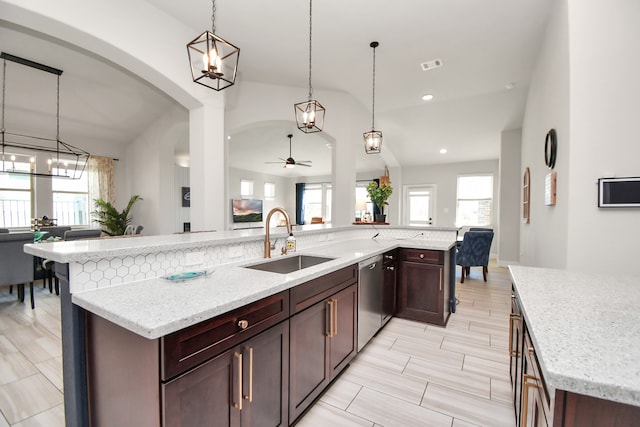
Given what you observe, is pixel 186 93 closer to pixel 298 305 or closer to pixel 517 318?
pixel 298 305

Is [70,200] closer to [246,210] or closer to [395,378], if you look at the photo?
[246,210]

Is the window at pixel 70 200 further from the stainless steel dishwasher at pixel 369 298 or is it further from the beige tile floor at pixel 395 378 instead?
the stainless steel dishwasher at pixel 369 298

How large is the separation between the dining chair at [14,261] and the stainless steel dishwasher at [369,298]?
13.7 ft

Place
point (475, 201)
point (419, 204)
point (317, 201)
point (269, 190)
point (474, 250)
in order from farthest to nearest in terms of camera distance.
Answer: point (317, 201) → point (269, 190) → point (419, 204) → point (475, 201) → point (474, 250)

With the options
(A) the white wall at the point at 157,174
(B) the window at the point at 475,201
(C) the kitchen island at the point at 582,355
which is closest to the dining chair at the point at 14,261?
(A) the white wall at the point at 157,174

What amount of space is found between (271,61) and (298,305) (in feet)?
10.7

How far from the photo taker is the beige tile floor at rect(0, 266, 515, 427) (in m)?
A: 1.70

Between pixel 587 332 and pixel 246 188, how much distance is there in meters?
9.07

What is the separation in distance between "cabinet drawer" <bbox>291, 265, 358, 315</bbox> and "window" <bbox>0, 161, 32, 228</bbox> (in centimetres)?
654

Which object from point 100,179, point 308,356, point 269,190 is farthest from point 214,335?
point 269,190

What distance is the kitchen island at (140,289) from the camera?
1003mm

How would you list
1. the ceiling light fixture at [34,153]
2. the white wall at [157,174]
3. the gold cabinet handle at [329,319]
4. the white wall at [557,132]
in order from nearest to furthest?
the gold cabinet handle at [329,319], the white wall at [557,132], the ceiling light fixture at [34,153], the white wall at [157,174]

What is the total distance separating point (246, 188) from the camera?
922 centimetres

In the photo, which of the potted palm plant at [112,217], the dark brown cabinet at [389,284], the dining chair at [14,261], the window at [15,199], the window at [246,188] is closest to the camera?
the dark brown cabinet at [389,284]
